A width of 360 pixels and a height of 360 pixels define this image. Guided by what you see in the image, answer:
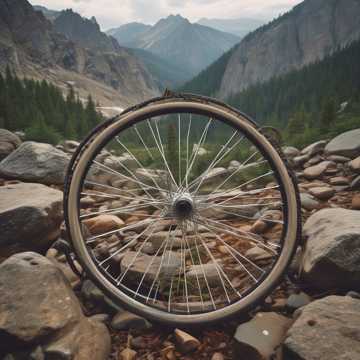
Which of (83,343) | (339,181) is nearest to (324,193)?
(339,181)

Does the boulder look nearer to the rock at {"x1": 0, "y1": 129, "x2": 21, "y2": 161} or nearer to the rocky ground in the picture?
the rocky ground

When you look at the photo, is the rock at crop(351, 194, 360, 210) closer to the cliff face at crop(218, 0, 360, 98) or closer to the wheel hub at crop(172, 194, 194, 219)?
the wheel hub at crop(172, 194, 194, 219)

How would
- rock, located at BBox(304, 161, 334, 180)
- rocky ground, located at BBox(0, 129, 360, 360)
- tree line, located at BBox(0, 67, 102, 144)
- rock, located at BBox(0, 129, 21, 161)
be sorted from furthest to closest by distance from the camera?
tree line, located at BBox(0, 67, 102, 144)
rock, located at BBox(0, 129, 21, 161)
rock, located at BBox(304, 161, 334, 180)
rocky ground, located at BBox(0, 129, 360, 360)

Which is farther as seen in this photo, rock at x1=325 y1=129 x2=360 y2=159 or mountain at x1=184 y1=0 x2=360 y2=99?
mountain at x1=184 y1=0 x2=360 y2=99

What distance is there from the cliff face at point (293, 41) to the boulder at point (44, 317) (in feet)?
429

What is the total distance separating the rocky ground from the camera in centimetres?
183

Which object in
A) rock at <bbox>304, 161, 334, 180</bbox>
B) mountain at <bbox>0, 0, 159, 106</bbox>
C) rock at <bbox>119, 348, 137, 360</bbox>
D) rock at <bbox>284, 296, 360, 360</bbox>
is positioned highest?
mountain at <bbox>0, 0, 159, 106</bbox>

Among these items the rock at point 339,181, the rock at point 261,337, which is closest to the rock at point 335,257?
the rock at point 261,337

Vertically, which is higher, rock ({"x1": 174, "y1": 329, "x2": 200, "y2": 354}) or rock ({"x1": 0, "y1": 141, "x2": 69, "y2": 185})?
rock ({"x1": 0, "y1": 141, "x2": 69, "y2": 185})

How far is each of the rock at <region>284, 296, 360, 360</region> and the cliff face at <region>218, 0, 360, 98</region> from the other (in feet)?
429

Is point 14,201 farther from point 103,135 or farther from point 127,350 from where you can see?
point 127,350

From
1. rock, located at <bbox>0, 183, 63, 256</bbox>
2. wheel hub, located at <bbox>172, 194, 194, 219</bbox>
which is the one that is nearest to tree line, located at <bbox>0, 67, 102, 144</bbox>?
rock, located at <bbox>0, 183, 63, 256</bbox>

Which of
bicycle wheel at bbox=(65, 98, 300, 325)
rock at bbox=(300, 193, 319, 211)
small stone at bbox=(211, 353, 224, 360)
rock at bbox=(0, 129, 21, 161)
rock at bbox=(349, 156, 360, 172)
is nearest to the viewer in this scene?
small stone at bbox=(211, 353, 224, 360)

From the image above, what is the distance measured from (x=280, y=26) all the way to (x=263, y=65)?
736 inches
